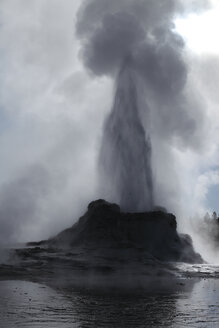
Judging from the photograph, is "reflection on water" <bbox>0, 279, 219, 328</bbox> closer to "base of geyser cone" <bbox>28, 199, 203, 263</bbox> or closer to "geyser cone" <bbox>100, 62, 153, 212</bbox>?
"base of geyser cone" <bbox>28, 199, 203, 263</bbox>

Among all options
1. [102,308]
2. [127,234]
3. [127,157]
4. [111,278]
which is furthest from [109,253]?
[102,308]

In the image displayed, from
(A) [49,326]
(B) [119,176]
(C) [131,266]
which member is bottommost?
(A) [49,326]

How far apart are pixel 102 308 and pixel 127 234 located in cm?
2429

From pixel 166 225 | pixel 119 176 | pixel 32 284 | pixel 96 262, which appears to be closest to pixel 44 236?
pixel 119 176

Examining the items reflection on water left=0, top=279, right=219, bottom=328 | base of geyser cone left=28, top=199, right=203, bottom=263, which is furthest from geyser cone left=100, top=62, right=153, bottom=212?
reflection on water left=0, top=279, right=219, bottom=328

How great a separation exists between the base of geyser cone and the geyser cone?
330cm

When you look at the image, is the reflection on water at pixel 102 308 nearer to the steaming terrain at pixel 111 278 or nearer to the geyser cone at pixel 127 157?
the steaming terrain at pixel 111 278

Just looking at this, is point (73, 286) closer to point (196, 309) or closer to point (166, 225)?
point (196, 309)

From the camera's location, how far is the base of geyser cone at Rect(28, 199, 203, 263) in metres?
36.9

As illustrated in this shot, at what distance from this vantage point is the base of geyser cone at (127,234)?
121 feet

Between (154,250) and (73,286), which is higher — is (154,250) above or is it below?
above

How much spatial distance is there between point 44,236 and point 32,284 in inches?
1251

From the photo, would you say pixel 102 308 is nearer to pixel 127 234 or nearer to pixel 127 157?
pixel 127 234

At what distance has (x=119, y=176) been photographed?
44281mm
